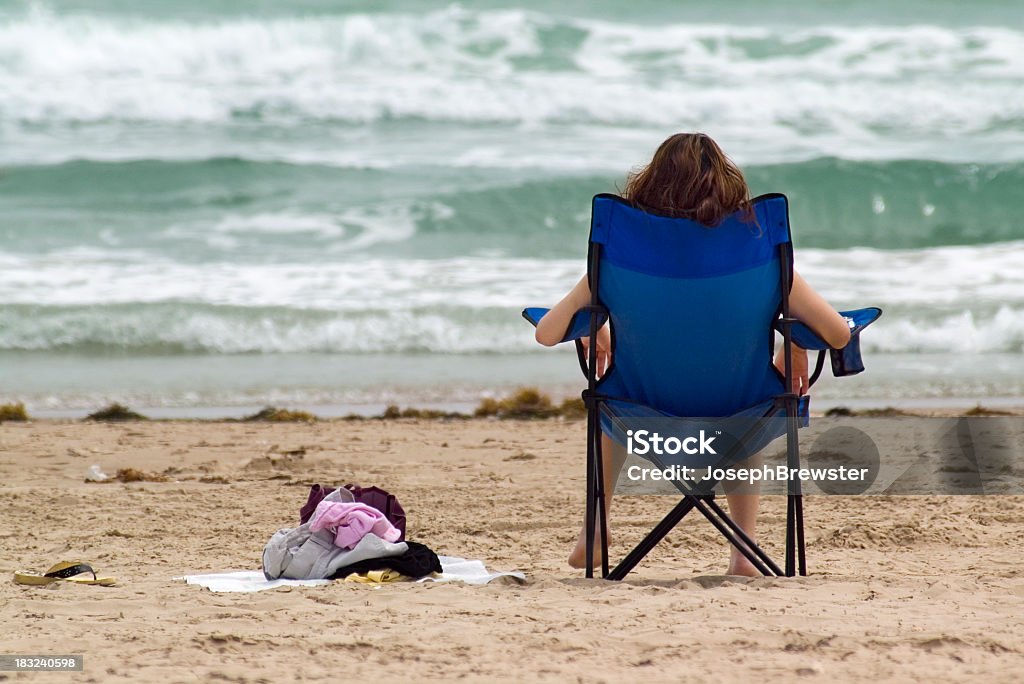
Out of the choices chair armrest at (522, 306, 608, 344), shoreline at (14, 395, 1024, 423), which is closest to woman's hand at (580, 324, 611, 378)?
chair armrest at (522, 306, 608, 344)

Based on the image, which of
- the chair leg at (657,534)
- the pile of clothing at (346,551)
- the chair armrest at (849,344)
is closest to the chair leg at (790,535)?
the chair leg at (657,534)

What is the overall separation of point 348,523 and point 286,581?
26 cm

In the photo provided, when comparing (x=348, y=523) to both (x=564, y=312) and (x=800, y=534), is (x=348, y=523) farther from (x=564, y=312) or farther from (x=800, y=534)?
(x=800, y=534)

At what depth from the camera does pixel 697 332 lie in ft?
11.3

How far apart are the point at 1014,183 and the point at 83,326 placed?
1156cm

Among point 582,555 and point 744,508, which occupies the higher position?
point 744,508

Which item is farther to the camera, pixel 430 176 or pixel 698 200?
pixel 430 176

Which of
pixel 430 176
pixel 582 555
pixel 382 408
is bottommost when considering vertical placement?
pixel 582 555

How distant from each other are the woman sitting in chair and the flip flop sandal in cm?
154

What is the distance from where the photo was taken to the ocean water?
9227 millimetres

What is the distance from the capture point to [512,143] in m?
17.7

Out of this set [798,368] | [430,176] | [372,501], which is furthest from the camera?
[430,176]

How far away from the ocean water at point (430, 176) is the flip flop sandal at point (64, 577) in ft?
13.3

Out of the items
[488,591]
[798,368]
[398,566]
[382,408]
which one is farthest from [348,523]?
[382,408]
